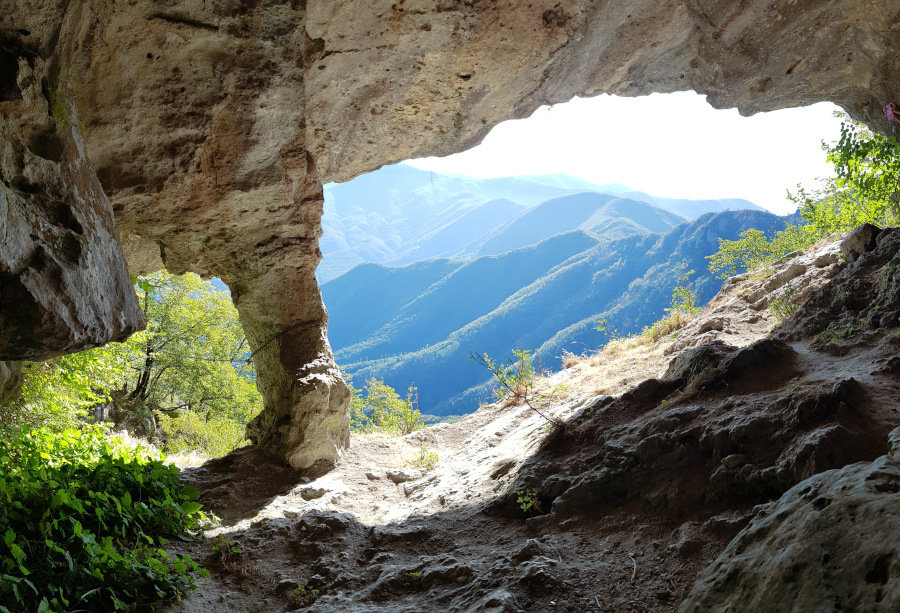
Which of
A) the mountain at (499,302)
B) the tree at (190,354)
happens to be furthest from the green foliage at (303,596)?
the mountain at (499,302)

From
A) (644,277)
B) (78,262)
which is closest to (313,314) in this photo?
(78,262)

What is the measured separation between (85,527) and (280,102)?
5083mm

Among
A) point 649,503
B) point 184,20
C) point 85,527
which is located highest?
point 184,20

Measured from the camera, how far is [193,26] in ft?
18.4

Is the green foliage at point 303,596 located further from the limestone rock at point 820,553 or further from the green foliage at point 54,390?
the green foliage at point 54,390

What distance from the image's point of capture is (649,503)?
14.9ft

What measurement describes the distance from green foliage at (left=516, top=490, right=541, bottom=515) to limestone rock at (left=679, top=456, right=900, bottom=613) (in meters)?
2.38

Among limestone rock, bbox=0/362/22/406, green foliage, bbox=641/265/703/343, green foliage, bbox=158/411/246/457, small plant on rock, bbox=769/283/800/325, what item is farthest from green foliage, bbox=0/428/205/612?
green foliage, bbox=158/411/246/457

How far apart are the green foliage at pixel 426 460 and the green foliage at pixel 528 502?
348 cm

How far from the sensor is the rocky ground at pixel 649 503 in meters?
2.68

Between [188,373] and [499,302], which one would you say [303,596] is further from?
[499,302]

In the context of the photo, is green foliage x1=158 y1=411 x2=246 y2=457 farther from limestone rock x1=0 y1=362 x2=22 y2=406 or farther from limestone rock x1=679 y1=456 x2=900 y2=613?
limestone rock x1=679 y1=456 x2=900 y2=613

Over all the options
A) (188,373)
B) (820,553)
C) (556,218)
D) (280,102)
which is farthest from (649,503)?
(556,218)

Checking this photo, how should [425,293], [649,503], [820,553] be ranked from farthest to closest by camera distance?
[425,293] < [649,503] < [820,553]
